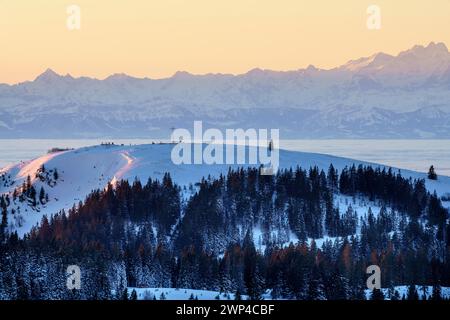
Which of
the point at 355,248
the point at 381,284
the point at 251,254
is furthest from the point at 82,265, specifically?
the point at 355,248

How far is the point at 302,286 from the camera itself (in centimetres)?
15300

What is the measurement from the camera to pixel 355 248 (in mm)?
197125

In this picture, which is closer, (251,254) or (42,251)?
(42,251)
